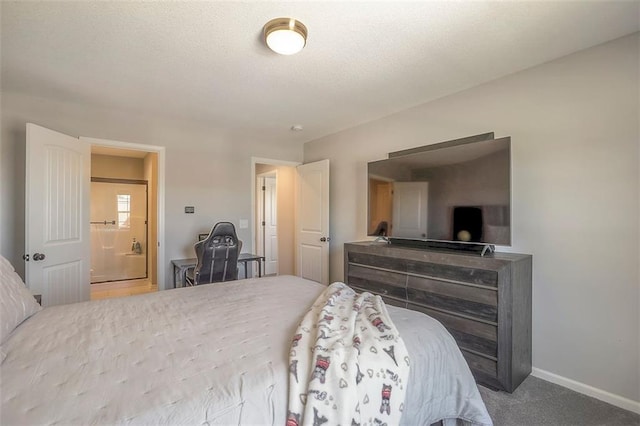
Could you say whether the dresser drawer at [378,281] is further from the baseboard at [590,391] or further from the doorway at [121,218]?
the doorway at [121,218]

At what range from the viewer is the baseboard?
1920mm

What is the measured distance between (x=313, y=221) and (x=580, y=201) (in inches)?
119

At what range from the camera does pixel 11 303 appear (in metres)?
1.39

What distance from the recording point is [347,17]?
1.78m

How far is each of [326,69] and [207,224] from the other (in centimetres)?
266

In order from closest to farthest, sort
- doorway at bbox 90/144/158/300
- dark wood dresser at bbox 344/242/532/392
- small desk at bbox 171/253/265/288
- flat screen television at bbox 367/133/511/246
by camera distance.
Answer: dark wood dresser at bbox 344/242/532/392
flat screen television at bbox 367/133/511/246
small desk at bbox 171/253/265/288
doorway at bbox 90/144/158/300

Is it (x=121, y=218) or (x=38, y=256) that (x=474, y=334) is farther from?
(x=121, y=218)

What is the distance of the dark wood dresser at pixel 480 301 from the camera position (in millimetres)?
2082

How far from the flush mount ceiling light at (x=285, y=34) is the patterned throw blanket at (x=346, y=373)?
1.66 meters

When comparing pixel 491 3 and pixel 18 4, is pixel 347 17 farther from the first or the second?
pixel 18 4

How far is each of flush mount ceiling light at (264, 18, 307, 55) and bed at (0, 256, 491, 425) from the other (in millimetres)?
1641

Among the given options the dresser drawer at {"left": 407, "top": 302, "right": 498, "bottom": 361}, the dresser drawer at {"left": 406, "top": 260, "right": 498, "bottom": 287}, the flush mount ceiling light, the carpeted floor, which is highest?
the flush mount ceiling light

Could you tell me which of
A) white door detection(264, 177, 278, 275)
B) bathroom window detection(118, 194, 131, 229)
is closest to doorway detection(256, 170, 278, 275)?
white door detection(264, 177, 278, 275)

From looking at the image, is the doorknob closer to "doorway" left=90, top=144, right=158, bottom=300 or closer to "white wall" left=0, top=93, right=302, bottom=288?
"white wall" left=0, top=93, right=302, bottom=288
